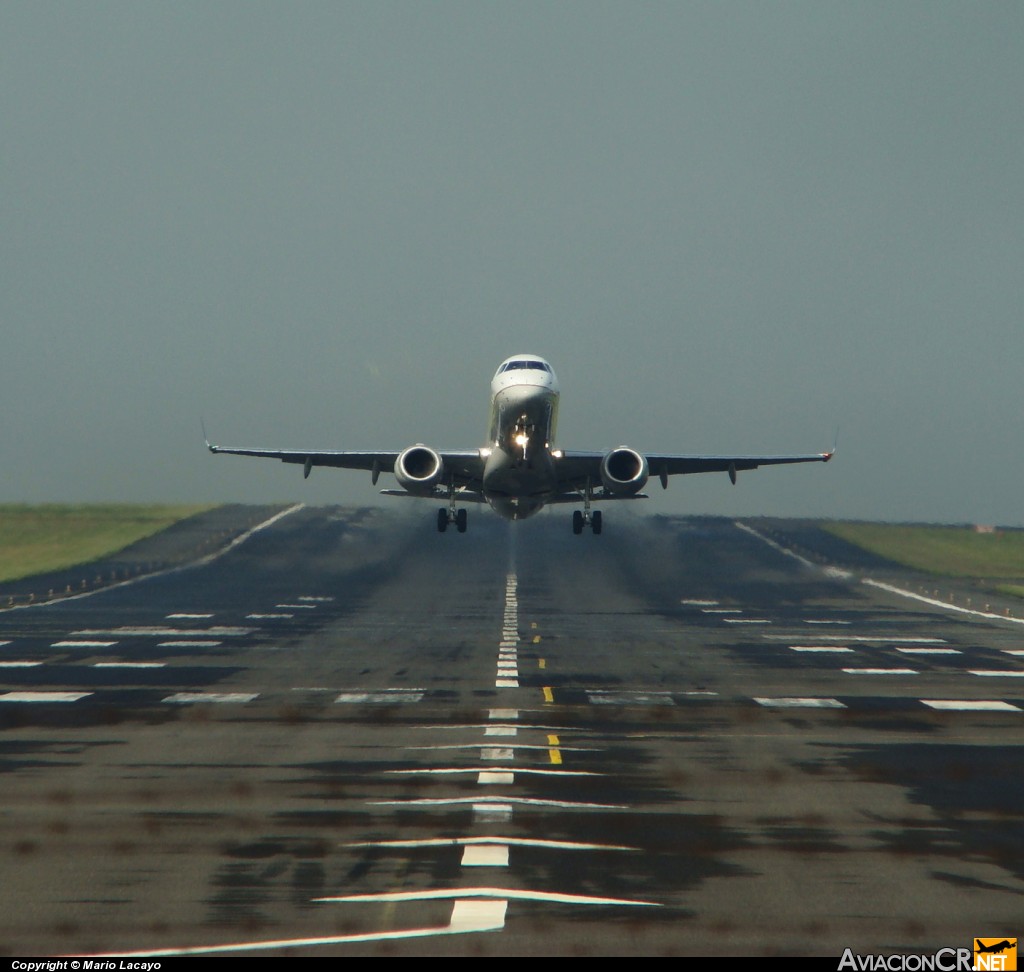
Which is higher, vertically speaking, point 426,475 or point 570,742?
point 426,475

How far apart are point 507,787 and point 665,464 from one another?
38.2 meters

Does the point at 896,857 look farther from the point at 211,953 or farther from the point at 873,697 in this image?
the point at 873,697

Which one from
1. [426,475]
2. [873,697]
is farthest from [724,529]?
[873,697]

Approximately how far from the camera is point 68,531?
121 metres

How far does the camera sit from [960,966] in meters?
14.5

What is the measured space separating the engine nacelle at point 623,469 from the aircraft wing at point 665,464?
2.36 feet

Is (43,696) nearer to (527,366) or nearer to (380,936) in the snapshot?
(527,366)

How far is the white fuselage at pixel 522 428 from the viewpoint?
4919 centimetres

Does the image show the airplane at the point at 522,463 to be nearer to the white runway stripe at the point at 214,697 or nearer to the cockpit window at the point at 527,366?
the cockpit window at the point at 527,366

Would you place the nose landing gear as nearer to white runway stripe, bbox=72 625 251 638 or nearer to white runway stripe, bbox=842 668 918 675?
white runway stripe, bbox=72 625 251 638

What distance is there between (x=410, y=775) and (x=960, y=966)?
13364mm

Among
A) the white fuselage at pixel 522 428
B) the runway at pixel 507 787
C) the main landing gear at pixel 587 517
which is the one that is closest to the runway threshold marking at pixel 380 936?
the runway at pixel 507 787

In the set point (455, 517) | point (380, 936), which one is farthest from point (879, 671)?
point (380, 936)

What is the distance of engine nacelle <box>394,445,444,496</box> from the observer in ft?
173
